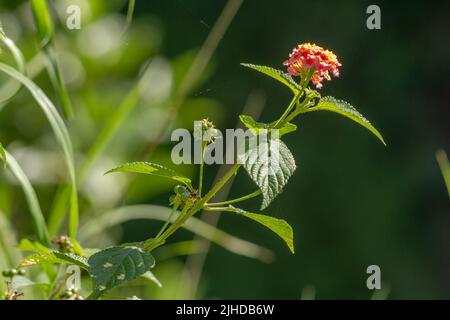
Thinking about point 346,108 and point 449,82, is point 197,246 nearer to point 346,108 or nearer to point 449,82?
point 346,108

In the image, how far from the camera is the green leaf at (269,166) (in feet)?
1.85

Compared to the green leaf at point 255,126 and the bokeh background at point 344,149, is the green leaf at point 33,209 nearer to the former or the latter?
the green leaf at point 255,126

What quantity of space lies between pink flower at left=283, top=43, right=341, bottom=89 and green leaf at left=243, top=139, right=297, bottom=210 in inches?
2.1

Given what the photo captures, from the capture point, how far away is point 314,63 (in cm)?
60

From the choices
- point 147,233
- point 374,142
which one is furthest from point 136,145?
point 374,142

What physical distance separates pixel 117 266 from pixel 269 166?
12 cm

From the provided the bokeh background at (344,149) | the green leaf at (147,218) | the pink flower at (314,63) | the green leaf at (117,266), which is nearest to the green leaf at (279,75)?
the pink flower at (314,63)

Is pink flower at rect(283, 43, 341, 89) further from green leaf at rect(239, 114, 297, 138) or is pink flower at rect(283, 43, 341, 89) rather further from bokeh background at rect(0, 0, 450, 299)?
bokeh background at rect(0, 0, 450, 299)

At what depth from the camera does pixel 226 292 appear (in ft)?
7.80

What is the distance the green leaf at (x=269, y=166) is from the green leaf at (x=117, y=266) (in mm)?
94

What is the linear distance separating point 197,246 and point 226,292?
118 cm

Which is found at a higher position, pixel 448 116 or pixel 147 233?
pixel 448 116

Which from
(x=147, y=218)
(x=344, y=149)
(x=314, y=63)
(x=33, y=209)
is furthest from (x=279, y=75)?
(x=344, y=149)

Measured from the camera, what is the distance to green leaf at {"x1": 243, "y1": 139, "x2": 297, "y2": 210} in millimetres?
565
